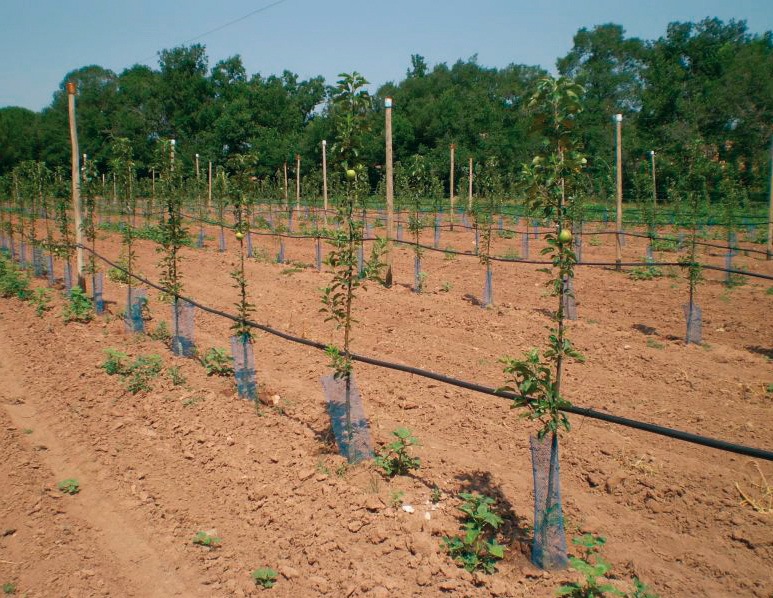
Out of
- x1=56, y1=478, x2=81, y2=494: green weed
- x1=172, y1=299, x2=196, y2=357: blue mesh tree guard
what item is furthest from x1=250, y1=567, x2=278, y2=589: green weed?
x1=172, y1=299, x2=196, y2=357: blue mesh tree guard

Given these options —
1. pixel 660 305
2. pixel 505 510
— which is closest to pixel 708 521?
pixel 505 510

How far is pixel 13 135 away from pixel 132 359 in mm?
65427

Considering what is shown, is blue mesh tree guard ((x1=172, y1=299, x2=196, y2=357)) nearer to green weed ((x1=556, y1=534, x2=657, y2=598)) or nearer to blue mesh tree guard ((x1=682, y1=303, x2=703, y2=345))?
green weed ((x1=556, y1=534, x2=657, y2=598))

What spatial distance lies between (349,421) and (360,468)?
1.19ft

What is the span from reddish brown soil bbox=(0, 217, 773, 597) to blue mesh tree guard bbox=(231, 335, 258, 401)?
16 centimetres

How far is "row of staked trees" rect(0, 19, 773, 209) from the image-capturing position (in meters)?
34.4

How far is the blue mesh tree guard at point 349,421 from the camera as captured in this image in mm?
4734

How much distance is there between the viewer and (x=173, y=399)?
6188 millimetres

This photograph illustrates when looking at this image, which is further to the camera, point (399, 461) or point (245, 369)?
→ point (245, 369)

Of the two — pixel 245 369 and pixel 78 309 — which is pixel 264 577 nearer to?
pixel 245 369

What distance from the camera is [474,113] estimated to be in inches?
1762

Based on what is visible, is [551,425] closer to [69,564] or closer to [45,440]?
Result: [69,564]

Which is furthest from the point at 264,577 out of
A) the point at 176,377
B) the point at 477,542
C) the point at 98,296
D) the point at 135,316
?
the point at 98,296

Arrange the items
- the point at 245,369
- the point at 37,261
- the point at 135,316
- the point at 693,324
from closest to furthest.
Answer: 1. the point at 245,369
2. the point at 693,324
3. the point at 135,316
4. the point at 37,261
